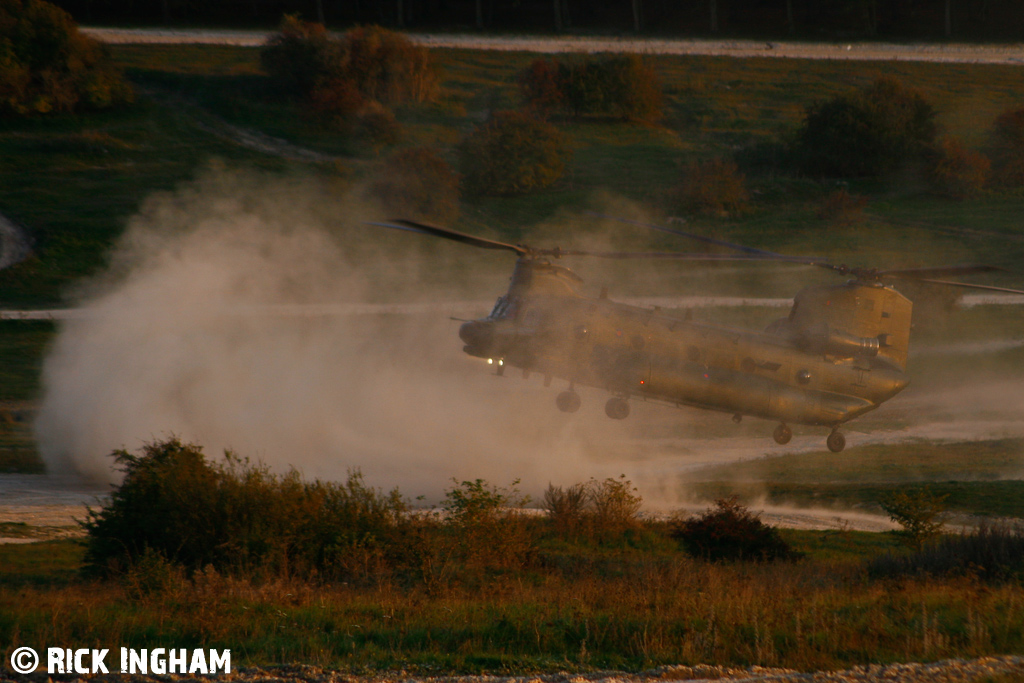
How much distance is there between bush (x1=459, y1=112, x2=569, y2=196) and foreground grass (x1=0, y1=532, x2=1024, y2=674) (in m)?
46.8

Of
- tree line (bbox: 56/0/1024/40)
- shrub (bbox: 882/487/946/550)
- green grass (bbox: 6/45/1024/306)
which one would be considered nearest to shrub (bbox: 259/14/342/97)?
green grass (bbox: 6/45/1024/306)

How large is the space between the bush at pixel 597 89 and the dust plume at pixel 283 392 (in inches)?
1381

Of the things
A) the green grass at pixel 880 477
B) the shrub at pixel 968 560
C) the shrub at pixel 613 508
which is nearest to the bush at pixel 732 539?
the shrub at pixel 613 508

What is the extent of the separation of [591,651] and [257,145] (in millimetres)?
62104

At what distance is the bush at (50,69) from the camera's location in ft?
224

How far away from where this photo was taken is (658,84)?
7850cm

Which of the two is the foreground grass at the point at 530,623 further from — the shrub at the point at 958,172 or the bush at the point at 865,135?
the bush at the point at 865,135

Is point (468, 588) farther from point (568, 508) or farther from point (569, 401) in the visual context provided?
point (568, 508)

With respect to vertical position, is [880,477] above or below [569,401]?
below

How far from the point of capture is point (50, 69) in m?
69.8

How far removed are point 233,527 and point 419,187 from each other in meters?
42.0

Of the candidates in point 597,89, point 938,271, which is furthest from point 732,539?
point 597,89

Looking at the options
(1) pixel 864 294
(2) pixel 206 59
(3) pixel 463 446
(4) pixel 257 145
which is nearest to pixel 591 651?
(1) pixel 864 294

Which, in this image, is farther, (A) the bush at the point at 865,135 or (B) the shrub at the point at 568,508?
(A) the bush at the point at 865,135
